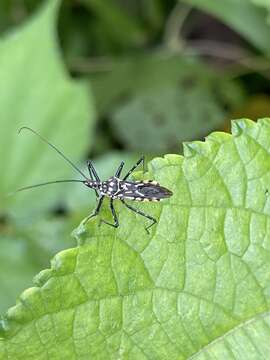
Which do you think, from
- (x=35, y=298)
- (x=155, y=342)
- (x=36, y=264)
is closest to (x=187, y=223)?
(x=155, y=342)

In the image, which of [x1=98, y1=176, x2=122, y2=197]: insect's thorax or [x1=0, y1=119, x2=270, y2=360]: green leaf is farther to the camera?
[x1=98, y1=176, x2=122, y2=197]: insect's thorax

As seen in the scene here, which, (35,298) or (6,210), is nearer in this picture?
(35,298)

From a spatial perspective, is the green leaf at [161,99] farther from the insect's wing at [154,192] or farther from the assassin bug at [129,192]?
the insect's wing at [154,192]

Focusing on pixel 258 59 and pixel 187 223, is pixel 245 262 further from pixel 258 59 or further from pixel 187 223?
pixel 258 59

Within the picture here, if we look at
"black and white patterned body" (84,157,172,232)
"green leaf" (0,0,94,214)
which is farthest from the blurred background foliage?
"black and white patterned body" (84,157,172,232)

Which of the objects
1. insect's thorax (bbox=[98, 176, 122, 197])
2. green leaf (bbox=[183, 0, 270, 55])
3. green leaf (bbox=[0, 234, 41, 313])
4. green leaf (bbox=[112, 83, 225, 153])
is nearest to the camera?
insect's thorax (bbox=[98, 176, 122, 197])


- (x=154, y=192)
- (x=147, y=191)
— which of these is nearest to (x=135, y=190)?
(x=147, y=191)

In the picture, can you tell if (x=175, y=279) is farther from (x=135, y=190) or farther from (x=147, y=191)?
Answer: (x=135, y=190)

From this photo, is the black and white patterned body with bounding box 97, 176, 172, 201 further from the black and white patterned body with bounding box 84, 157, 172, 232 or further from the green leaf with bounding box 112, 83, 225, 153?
the green leaf with bounding box 112, 83, 225, 153
